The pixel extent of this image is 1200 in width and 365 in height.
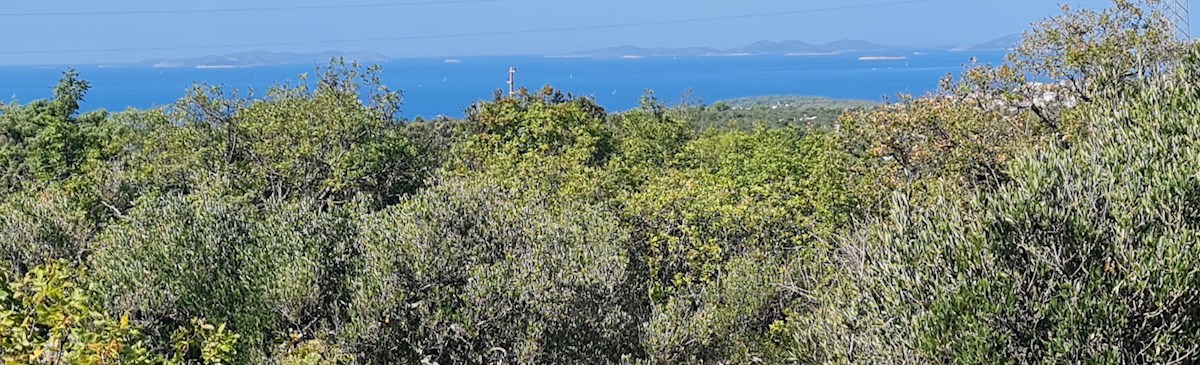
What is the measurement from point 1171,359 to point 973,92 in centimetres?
1202

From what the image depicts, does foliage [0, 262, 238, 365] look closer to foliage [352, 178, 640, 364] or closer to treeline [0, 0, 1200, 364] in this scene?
treeline [0, 0, 1200, 364]

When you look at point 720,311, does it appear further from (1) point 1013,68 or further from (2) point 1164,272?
(2) point 1164,272

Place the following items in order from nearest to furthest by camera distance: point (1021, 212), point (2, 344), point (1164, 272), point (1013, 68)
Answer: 1. point (2, 344)
2. point (1164, 272)
3. point (1021, 212)
4. point (1013, 68)

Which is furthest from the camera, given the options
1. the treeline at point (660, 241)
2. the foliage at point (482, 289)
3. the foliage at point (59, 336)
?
the foliage at point (482, 289)

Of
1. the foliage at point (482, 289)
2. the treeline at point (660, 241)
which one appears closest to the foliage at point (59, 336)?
the treeline at point (660, 241)

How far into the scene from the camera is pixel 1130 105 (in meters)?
12.2

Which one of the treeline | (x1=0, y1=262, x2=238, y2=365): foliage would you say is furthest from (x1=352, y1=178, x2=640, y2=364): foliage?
(x1=0, y1=262, x2=238, y2=365): foliage

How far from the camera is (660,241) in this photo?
2142cm

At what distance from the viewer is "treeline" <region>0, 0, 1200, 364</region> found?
32.1ft

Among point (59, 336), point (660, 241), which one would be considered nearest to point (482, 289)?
point (59, 336)

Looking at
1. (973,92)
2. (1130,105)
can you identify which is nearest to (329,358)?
(1130,105)

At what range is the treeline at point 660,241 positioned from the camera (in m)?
9.80

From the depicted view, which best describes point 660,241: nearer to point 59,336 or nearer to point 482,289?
point 482,289

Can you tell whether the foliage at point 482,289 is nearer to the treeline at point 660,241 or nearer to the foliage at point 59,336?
the treeline at point 660,241
